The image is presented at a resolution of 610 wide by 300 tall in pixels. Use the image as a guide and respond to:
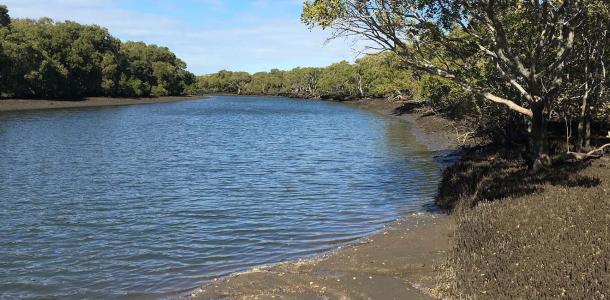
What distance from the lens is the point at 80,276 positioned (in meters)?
11.5

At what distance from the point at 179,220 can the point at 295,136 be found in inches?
1303

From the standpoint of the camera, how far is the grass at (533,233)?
26.6ft

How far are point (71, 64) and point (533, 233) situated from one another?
359ft

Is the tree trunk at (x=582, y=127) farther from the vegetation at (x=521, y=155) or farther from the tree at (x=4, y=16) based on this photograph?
the tree at (x=4, y=16)

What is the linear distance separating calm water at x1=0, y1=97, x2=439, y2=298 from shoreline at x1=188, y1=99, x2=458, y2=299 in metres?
0.89

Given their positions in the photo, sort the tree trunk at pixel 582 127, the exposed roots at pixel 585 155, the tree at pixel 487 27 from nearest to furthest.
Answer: the tree at pixel 487 27 < the exposed roots at pixel 585 155 < the tree trunk at pixel 582 127

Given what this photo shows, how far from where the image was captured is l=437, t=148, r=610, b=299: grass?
8.10 metres

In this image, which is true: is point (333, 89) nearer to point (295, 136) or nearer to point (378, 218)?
point (295, 136)

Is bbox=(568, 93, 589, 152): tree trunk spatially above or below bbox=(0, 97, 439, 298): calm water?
above

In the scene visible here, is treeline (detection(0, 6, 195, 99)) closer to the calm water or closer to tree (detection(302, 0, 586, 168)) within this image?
the calm water

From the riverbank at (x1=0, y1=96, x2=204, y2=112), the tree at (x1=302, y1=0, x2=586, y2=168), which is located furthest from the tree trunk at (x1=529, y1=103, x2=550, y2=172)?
the riverbank at (x1=0, y1=96, x2=204, y2=112)

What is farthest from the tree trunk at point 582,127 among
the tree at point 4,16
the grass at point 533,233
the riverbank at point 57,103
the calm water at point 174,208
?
the tree at point 4,16

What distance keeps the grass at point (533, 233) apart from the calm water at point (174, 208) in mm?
3075

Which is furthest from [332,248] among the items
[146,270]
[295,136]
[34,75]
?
[34,75]
